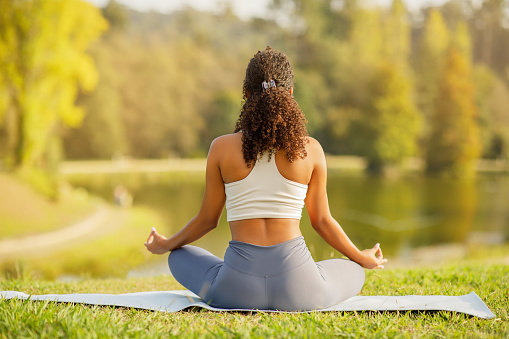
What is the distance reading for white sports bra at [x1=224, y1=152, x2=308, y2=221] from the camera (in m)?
2.22

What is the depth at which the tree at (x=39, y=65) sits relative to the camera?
1544 cm

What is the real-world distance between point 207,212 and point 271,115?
572mm

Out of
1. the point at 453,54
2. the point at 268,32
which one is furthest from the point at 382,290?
the point at 268,32

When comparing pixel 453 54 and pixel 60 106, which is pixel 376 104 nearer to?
pixel 453 54

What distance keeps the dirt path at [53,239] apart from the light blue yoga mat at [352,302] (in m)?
9.63

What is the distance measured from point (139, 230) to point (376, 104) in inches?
850

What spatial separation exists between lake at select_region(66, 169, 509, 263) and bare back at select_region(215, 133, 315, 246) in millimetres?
7276

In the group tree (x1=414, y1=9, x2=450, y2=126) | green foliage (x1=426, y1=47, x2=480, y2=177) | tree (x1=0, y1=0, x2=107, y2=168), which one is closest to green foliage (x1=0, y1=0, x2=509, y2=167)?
tree (x1=414, y1=9, x2=450, y2=126)

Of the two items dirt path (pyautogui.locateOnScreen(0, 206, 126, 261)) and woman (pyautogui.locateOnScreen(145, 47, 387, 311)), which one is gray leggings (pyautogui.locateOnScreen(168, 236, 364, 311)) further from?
dirt path (pyautogui.locateOnScreen(0, 206, 126, 261))

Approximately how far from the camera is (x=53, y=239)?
12.4 m

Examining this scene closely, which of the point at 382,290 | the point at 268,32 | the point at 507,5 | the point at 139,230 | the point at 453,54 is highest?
the point at 507,5

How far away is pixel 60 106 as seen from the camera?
15609mm

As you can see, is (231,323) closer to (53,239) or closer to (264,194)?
(264,194)

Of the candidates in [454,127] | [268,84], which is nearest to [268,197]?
[268,84]
